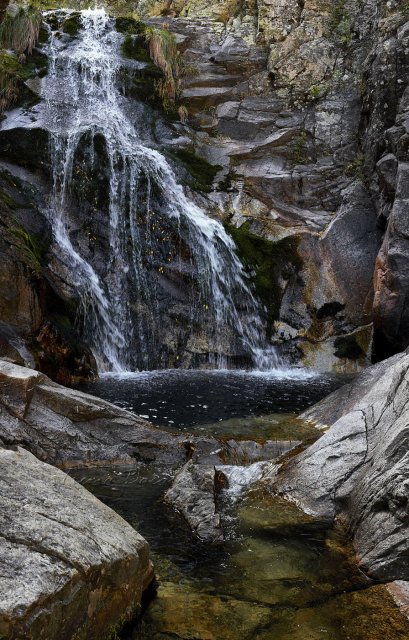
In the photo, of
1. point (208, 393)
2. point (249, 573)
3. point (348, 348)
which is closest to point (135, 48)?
point (348, 348)

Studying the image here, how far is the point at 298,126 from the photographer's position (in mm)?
16922

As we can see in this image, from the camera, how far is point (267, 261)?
14.1m

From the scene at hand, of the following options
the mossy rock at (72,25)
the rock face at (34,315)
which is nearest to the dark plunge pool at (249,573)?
the rock face at (34,315)

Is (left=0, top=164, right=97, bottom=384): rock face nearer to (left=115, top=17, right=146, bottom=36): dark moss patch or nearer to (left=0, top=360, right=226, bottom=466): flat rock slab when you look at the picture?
(left=0, top=360, right=226, bottom=466): flat rock slab

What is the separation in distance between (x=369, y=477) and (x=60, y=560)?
293cm

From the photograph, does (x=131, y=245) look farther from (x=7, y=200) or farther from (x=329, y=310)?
(x=329, y=310)

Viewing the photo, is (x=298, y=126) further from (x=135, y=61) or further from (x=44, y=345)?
(x=44, y=345)

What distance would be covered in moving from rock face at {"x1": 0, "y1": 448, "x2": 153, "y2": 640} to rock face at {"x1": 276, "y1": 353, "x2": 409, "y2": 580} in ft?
5.83

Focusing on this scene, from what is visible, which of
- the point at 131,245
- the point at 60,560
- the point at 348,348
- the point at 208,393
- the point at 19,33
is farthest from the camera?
the point at 19,33

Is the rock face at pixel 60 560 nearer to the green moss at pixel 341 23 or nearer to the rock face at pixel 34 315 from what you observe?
the rock face at pixel 34 315

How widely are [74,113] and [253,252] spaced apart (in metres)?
6.32

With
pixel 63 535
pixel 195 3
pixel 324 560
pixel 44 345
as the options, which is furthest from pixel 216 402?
pixel 195 3

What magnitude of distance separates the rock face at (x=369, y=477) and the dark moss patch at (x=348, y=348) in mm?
6890

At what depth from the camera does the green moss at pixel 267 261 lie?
45.6 ft
